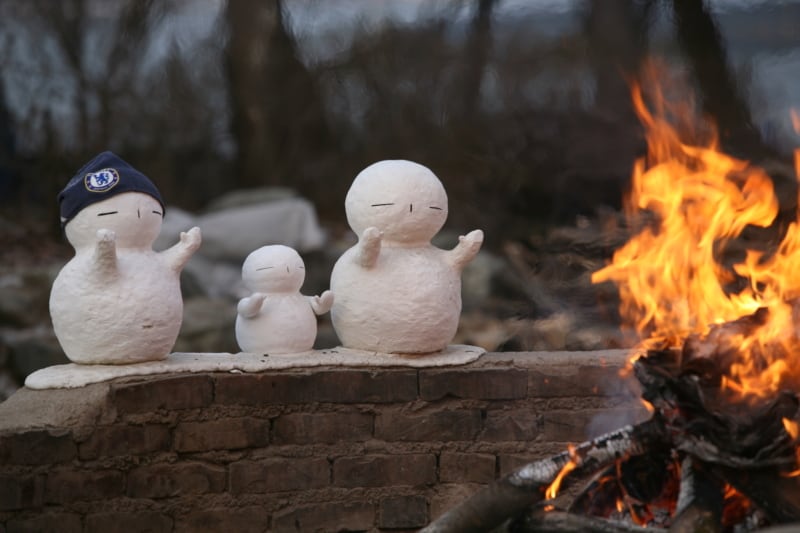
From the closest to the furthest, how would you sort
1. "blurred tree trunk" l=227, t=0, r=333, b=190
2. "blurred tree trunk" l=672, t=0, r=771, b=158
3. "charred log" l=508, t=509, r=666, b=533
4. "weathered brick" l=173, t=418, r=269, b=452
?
1. "charred log" l=508, t=509, r=666, b=533
2. "weathered brick" l=173, t=418, r=269, b=452
3. "blurred tree trunk" l=672, t=0, r=771, b=158
4. "blurred tree trunk" l=227, t=0, r=333, b=190

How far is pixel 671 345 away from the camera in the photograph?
2.77 meters

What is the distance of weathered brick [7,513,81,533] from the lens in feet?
10.1

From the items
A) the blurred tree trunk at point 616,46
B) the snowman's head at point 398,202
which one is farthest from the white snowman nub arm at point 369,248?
the blurred tree trunk at point 616,46

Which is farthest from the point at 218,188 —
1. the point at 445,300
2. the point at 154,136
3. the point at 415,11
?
the point at 445,300

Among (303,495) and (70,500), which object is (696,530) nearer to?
(303,495)

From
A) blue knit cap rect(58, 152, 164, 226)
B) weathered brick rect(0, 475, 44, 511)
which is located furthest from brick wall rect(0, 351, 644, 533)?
blue knit cap rect(58, 152, 164, 226)

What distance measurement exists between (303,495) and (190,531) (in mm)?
376

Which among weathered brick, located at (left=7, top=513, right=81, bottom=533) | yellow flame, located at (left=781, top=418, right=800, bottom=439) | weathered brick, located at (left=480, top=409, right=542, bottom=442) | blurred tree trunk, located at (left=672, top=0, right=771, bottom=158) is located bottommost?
weathered brick, located at (left=7, top=513, right=81, bottom=533)

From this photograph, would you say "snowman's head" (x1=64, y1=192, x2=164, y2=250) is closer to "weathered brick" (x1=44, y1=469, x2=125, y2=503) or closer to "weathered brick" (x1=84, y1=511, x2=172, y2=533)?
"weathered brick" (x1=44, y1=469, x2=125, y2=503)

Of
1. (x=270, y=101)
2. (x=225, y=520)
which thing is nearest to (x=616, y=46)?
(x=270, y=101)

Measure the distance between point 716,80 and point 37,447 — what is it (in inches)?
201

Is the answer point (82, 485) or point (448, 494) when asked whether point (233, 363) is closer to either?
point (82, 485)

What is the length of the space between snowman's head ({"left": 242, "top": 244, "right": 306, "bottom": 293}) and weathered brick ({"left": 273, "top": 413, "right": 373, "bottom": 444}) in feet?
1.49

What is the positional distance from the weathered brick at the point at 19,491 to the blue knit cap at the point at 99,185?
0.83 m
